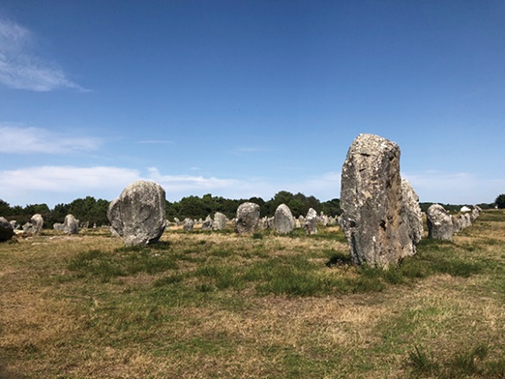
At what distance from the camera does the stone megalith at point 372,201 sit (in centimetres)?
1048

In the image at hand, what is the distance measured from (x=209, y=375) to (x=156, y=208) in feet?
45.2

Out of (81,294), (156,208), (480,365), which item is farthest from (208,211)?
(480,365)

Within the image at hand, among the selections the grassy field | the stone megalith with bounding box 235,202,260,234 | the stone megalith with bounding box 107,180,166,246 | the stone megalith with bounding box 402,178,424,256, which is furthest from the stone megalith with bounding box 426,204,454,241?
the stone megalith with bounding box 107,180,166,246

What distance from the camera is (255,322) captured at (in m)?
6.47

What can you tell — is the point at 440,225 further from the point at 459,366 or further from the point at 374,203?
the point at 459,366

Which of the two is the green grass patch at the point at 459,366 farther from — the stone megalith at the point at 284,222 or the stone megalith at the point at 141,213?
the stone megalith at the point at 284,222

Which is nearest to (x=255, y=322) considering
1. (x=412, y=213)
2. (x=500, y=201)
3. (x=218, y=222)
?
(x=412, y=213)

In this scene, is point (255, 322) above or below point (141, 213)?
below

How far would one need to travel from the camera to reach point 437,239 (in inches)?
766

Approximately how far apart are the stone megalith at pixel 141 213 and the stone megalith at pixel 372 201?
974cm

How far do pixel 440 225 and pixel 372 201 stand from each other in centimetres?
1169

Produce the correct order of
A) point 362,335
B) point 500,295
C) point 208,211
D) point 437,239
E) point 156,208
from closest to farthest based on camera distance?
point 362,335
point 500,295
point 156,208
point 437,239
point 208,211

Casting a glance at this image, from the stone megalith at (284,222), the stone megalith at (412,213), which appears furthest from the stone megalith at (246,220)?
the stone megalith at (412,213)

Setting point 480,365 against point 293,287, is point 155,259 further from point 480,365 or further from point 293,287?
point 480,365
